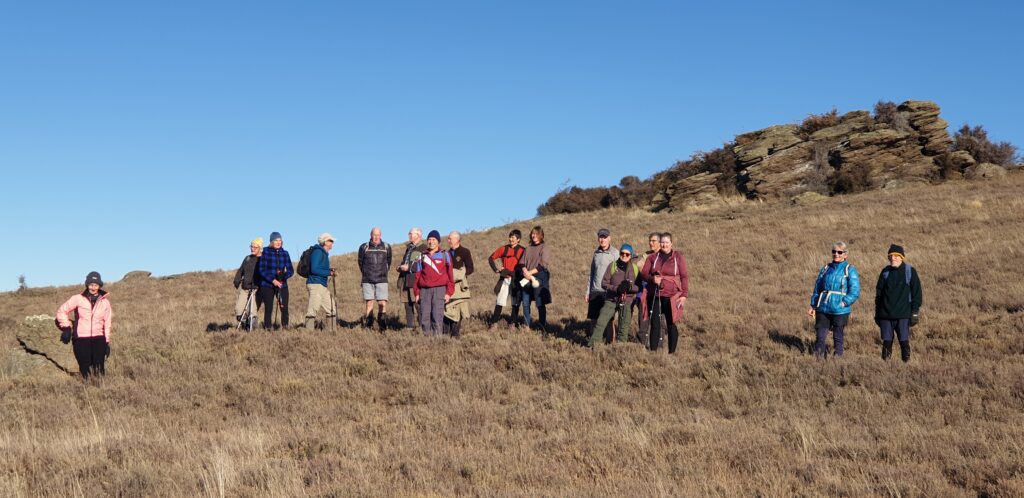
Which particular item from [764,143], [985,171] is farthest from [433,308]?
[764,143]

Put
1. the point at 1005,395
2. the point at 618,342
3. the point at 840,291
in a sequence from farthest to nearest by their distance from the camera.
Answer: the point at 618,342 < the point at 840,291 < the point at 1005,395

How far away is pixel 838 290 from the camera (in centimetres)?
1191

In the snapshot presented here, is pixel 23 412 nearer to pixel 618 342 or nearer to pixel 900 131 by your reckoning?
pixel 618 342

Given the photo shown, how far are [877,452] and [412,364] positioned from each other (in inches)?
276

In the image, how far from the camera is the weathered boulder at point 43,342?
464 inches

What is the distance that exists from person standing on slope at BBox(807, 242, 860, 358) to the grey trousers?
19.5 ft

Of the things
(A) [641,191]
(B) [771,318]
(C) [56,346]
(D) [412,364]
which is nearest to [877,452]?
(D) [412,364]

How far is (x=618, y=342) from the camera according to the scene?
13164 mm

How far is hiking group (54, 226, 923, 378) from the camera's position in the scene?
1143 centimetres

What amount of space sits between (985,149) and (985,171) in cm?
235

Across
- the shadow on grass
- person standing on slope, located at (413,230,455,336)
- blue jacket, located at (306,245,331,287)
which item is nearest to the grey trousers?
person standing on slope, located at (413,230,455,336)

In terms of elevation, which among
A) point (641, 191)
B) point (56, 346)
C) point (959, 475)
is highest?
point (641, 191)

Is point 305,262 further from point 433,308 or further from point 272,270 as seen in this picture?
point 433,308

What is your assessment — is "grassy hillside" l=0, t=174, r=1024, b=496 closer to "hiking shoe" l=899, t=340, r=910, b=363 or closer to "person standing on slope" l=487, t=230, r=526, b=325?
"hiking shoe" l=899, t=340, r=910, b=363
